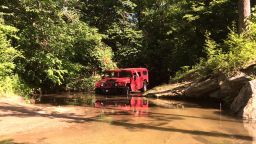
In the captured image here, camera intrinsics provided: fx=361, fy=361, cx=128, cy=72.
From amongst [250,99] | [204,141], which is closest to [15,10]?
[250,99]

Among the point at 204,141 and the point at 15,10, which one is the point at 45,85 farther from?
the point at 204,141

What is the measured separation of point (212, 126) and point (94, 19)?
23.4 meters

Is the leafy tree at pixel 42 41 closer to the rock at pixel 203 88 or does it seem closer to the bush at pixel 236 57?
the rock at pixel 203 88

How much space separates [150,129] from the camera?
10836 mm

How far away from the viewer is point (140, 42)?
33656mm

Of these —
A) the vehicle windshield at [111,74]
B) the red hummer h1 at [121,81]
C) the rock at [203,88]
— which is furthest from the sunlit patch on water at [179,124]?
the vehicle windshield at [111,74]

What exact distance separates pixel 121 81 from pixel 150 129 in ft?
41.6

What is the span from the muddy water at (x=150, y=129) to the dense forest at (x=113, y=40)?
4853mm

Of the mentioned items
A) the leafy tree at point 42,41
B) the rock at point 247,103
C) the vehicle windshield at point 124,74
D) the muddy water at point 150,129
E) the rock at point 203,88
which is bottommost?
the muddy water at point 150,129

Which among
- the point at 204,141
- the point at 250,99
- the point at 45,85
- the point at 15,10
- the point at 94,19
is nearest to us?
the point at 204,141

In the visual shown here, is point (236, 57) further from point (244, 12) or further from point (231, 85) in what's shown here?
point (244, 12)

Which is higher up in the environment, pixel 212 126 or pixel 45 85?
pixel 45 85

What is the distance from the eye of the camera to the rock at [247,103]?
1302cm

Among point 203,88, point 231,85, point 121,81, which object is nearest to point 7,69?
point 121,81
